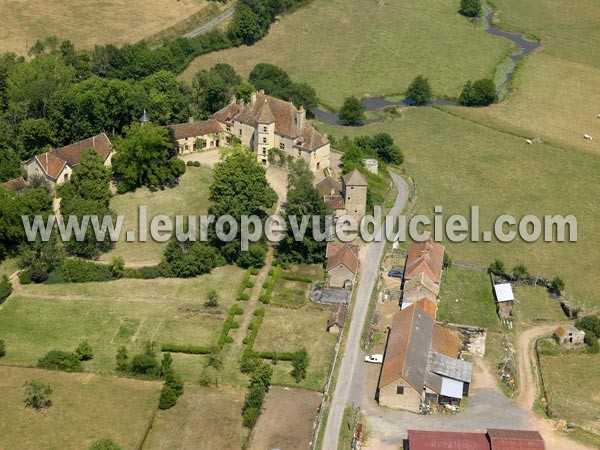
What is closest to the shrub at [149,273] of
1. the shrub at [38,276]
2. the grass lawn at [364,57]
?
the shrub at [38,276]

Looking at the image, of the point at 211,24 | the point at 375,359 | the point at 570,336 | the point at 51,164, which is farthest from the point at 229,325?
the point at 211,24

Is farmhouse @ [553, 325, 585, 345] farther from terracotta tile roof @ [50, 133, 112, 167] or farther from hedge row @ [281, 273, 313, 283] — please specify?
terracotta tile roof @ [50, 133, 112, 167]

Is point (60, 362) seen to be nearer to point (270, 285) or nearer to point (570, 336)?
point (270, 285)

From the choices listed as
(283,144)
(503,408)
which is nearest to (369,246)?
(283,144)

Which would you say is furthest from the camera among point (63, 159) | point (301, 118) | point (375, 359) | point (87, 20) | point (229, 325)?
point (87, 20)

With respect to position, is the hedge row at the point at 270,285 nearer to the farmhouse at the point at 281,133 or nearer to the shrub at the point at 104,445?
the farmhouse at the point at 281,133

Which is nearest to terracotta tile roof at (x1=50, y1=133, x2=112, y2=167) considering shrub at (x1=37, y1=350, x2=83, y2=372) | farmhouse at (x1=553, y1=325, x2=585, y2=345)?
shrub at (x1=37, y1=350, x2=83, y2=372)
